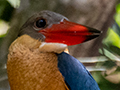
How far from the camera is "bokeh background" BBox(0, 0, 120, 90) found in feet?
2.68

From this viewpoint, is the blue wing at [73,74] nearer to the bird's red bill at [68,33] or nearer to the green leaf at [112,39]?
the bird's red bill at [68,33]

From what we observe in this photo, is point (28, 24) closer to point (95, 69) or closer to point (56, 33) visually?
point (56, 33)

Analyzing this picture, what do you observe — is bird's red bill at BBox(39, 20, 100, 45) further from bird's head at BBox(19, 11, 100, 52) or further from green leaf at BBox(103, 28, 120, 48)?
green leaf at BBox(103, 28, 120, 48)

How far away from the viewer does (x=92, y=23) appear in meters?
0.94

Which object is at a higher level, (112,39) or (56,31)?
(56,31)

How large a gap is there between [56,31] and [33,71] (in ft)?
0.62

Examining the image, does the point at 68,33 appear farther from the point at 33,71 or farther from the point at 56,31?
the point at 33,71

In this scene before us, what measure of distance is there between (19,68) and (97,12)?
656mm

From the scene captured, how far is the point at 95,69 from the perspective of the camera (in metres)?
0.93

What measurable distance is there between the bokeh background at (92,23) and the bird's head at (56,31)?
30 centimetres

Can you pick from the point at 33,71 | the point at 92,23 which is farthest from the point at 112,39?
the point at 33,71

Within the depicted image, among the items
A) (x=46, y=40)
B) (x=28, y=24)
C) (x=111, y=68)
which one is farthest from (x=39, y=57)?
A: (x=111, y=68)

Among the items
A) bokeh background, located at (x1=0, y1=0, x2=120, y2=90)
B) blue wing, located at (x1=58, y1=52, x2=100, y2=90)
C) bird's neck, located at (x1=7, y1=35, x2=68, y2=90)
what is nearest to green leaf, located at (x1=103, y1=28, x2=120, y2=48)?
bokeh background, located at (x1=0, y1=0, x2=120, y2=90)

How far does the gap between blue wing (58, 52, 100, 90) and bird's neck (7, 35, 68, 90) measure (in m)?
0.02
